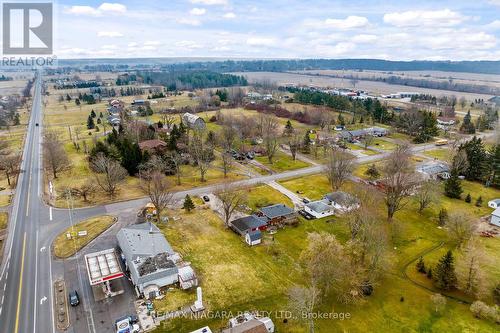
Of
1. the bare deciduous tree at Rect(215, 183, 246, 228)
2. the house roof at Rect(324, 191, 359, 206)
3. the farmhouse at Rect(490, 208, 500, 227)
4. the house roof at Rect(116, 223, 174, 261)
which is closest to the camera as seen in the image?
the house roof at Rect(116, 223, 174, 261)

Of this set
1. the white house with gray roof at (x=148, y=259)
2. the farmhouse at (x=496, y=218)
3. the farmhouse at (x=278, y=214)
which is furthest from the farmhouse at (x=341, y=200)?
the white house with gray roof at (x=148, y=259)

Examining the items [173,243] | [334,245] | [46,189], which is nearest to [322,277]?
[334,245]

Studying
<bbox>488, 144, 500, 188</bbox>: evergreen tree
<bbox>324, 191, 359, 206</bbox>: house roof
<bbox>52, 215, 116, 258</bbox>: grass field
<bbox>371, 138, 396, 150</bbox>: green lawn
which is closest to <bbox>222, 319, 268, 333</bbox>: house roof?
<bbox>324, 191, 359, 206</bbox>: house roof

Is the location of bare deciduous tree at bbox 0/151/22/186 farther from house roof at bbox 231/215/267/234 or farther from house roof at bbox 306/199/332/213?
house roof at bbox 306/199/332/213

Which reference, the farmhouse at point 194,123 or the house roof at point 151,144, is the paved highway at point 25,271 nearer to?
the house roof at point 151,144

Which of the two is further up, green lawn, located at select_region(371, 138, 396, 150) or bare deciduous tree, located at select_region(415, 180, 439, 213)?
green lawn, located at select_region(371, 138, 396, 150)
